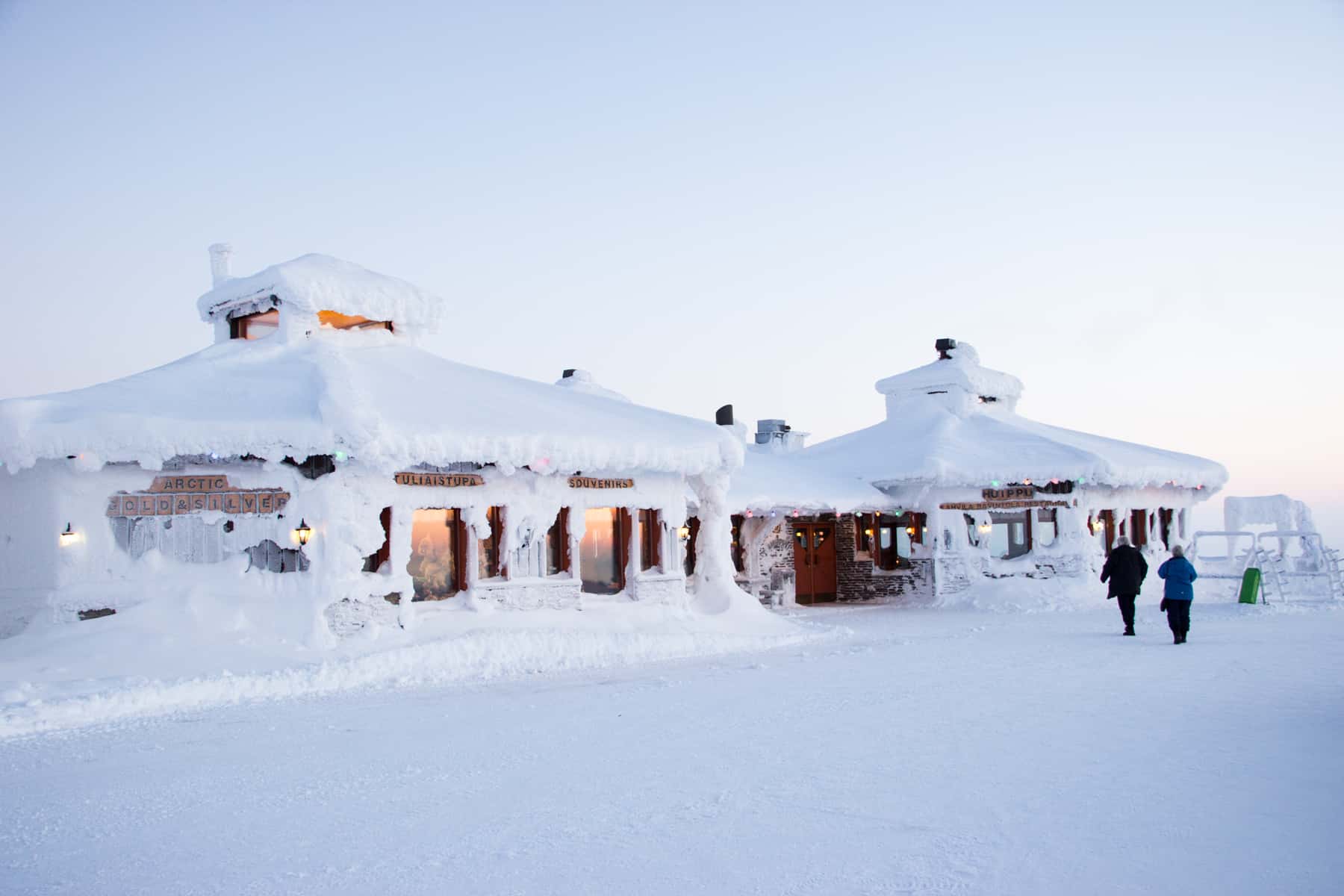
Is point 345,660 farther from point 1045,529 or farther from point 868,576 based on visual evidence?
point 1045,529

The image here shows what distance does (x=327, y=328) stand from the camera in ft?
58.5

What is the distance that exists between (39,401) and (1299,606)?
21.4 m

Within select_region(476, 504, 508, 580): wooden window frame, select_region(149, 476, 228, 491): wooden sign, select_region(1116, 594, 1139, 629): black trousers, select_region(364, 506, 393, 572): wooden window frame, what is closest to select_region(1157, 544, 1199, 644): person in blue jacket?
select_region(1116, 594, 1139, 629): black trousers

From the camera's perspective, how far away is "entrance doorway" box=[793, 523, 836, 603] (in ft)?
83.0

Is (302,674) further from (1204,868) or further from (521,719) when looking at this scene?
(1204,868)

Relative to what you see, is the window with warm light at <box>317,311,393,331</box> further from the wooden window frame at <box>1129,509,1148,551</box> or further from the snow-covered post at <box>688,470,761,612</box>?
the wooden window frame at <box>1129,509,1148,551</box>

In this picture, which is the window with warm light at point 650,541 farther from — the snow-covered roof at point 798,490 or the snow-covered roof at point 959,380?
the snow-covered roof at point 959,380

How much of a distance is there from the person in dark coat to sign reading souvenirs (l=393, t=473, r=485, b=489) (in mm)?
9361

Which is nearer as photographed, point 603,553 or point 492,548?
point 492,548

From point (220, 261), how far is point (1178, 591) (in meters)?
16.9

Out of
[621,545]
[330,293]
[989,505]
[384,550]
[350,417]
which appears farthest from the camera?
[989,505]

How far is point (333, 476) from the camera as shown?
13594 mm

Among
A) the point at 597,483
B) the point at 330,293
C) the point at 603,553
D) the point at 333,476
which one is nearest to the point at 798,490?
the point at 603,553

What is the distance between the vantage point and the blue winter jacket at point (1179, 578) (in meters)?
14.1
